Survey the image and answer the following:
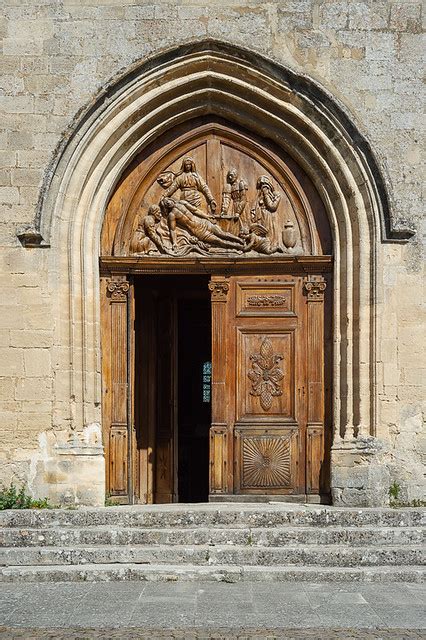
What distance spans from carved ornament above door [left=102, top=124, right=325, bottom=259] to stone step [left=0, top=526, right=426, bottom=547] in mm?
2558

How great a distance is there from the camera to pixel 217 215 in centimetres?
883

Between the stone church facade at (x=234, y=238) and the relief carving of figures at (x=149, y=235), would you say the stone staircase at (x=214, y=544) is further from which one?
the relief carving of figures at (x=149, y=235)

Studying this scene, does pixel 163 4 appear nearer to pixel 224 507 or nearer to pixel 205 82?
pixel 205 82

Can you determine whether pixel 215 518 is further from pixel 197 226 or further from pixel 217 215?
pixel 217 215

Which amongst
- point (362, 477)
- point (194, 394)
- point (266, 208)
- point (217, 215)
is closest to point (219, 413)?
point (362, 477)

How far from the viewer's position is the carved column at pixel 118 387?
8797mm

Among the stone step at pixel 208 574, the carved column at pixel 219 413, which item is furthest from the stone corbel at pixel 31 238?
the stone step at pixel 208 574

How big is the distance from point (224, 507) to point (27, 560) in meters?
1.76

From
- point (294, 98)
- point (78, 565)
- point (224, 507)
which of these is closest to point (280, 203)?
point (294, 98)

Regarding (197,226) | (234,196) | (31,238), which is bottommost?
(31,238)

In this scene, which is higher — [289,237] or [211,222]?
[211,222]

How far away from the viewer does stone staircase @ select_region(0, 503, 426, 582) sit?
689cm

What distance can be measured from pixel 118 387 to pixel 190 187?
1.91 m

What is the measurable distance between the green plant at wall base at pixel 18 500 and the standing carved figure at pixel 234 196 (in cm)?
296
